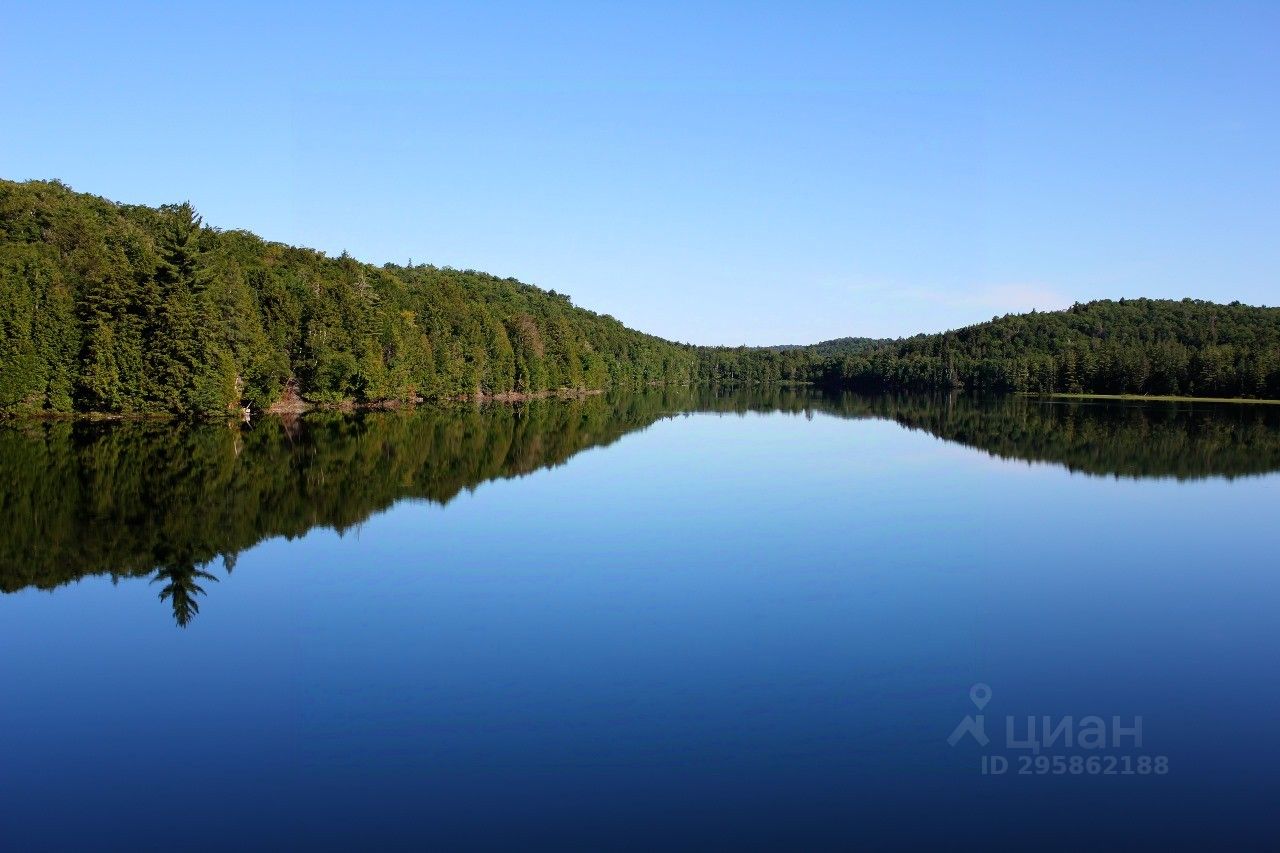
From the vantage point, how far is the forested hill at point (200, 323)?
46.4m

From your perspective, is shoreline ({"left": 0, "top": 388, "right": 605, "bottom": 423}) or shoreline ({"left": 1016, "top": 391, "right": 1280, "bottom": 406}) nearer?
shoreline ({"left": 0, "top": 388, "right": 605, "bottom": 423})

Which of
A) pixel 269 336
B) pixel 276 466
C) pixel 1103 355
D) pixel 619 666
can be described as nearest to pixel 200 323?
pixel 269 336

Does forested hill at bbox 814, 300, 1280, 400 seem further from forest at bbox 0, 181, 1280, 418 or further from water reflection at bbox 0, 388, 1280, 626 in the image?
water reflection at bbox 0, 388, 1280, 626

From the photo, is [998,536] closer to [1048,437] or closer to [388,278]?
[1048,437]

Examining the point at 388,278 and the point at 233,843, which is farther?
the point at 388,278

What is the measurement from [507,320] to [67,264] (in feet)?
176

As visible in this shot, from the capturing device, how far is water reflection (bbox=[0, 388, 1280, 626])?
1803 cm

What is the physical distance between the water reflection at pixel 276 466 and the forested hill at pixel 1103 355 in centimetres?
4802

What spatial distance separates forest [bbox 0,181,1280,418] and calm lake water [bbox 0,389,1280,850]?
75.6ft

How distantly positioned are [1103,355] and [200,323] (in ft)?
364

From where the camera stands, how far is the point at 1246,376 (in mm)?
100250

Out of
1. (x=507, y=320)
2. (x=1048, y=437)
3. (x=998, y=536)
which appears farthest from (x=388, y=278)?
(x=998, y=536)

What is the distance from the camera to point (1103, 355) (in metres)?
118

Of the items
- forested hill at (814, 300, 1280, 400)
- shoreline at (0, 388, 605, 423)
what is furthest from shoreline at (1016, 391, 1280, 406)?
shoreline at (0, 388, 605, 423)
